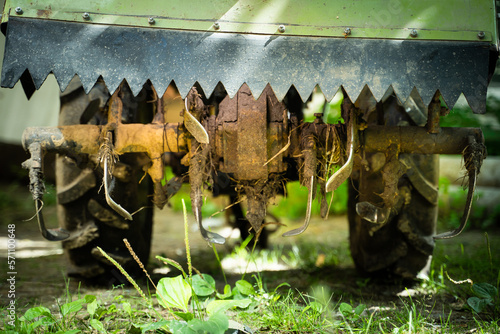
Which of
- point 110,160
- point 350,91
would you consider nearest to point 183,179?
point 110,160

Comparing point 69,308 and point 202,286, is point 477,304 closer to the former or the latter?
point 202,286

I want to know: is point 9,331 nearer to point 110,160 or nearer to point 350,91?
point 110,160

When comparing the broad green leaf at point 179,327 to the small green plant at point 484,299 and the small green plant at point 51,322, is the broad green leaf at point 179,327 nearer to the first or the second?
the small green plant at point 51,322

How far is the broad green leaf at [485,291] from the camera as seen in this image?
6.45 feet

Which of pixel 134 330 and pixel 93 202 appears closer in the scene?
pixel 134 330

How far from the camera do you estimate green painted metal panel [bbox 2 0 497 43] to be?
164cm

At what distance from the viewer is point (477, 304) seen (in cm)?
194

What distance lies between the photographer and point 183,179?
2.04 metres

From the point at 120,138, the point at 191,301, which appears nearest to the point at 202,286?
the point at 191,301

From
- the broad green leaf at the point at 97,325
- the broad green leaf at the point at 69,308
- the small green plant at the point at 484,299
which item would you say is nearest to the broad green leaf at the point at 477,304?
the small green plant at the point at 484,299

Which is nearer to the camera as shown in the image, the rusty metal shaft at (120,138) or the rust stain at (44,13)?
the rust stain at (44,13)

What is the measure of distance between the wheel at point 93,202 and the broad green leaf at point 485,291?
1.47 metres

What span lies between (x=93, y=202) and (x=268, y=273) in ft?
3.35

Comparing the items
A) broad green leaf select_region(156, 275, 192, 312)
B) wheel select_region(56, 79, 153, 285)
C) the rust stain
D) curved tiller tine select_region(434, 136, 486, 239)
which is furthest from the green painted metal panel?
broad green leaf select_region(156, 275, 192, 312)
